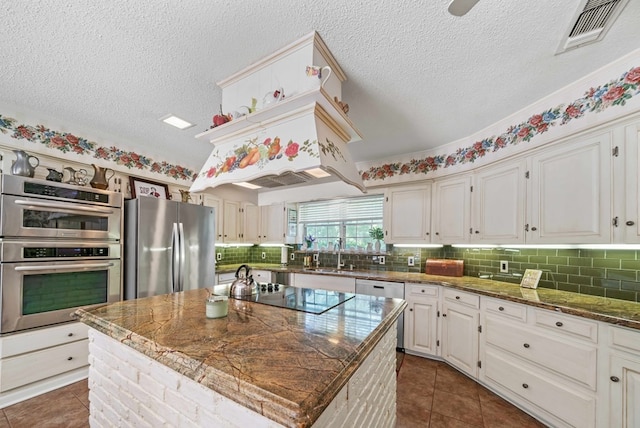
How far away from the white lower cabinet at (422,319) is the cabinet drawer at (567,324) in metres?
1.04

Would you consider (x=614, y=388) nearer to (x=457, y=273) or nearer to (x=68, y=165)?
(x=457, y=273)

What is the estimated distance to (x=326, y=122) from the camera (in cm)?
167

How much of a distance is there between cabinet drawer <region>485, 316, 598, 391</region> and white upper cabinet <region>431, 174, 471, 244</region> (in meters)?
1.03

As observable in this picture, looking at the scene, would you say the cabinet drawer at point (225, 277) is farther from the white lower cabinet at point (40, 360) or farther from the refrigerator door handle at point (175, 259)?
the white lower cabinet at point (40, 360)

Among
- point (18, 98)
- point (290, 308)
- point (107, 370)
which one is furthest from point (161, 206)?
point (290, 308)

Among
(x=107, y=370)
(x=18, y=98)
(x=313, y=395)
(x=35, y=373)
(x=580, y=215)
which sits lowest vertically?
(x=35, y=373)

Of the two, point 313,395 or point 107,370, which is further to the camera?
point 107,370

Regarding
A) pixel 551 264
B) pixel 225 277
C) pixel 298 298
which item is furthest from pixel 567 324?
pixel 225 277

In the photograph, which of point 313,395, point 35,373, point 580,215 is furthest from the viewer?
point 35,373

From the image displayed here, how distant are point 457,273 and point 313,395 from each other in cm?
299

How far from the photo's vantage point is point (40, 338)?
2.22 m

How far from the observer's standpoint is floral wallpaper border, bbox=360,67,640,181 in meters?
1.72

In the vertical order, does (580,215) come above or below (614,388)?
above

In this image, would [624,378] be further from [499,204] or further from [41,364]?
[41,364]
